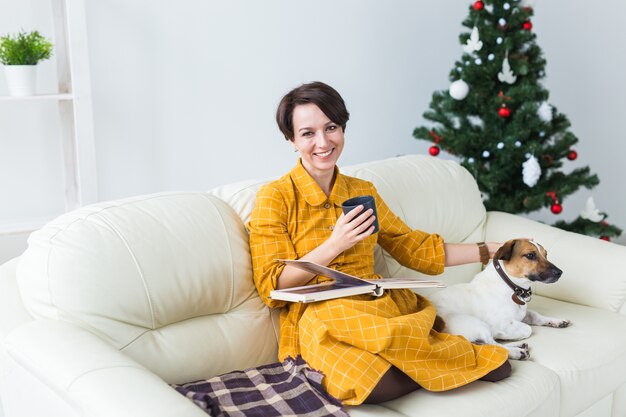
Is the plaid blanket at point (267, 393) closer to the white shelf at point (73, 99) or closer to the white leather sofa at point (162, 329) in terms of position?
the white leather sofa at point (162, 329)

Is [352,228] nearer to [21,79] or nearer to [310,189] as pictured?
[310,189]

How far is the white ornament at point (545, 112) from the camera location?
10.9ft

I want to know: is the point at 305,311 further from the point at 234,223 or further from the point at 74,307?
the point at 74,307

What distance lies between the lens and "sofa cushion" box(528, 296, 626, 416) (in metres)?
2.20

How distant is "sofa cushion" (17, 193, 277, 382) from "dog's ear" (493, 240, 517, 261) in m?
0.73

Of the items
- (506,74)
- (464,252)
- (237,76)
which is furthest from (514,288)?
(237,76)

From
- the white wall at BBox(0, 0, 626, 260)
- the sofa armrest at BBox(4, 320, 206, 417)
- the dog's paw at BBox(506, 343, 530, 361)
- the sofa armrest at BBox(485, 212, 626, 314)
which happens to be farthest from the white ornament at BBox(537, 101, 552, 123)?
the sofa armrest at BBox(4, 320, 206, 417)

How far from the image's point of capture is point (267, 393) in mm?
1911

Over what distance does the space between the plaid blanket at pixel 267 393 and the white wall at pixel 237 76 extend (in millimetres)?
1324

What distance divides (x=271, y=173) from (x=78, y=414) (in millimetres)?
2096

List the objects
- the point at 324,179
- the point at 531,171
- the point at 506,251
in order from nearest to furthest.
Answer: the point at 324,179
the point at 506,251
the point at 531,171

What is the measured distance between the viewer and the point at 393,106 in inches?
156

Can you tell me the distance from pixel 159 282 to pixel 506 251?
3.50 ft

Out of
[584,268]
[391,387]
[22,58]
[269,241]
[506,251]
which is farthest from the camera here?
[584,268]
